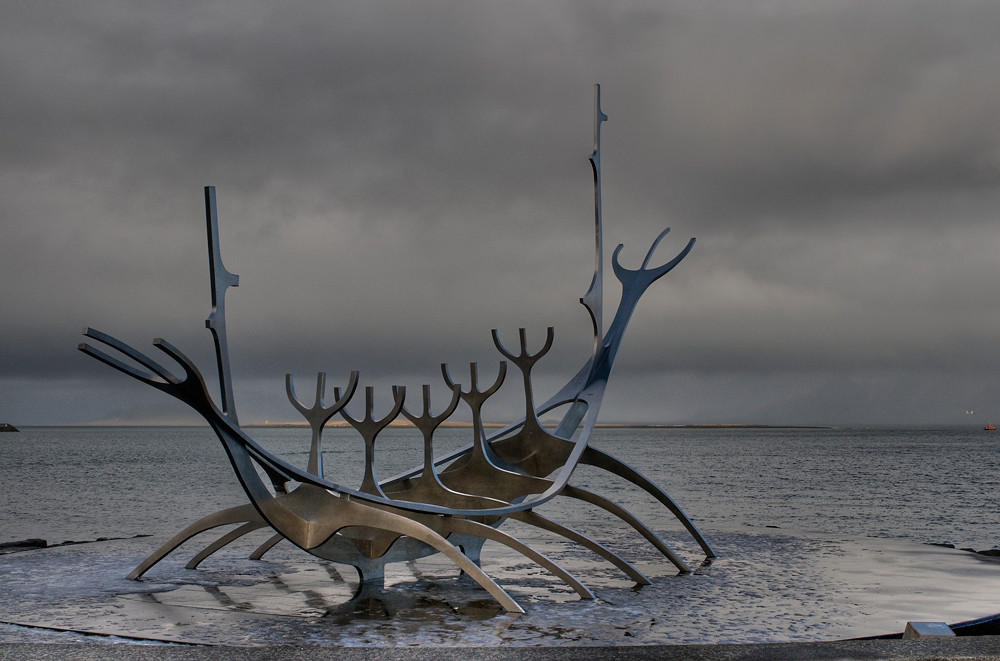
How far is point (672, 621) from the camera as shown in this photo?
862 cm

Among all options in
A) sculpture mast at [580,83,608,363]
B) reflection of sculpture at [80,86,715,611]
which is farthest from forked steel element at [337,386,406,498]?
sculpture mast at [580,83,608,363]

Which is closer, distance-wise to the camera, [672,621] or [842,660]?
[842,660]

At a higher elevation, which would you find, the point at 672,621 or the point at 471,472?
the point at 471,472

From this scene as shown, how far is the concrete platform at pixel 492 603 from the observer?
775cm

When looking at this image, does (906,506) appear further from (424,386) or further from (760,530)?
(424,386)

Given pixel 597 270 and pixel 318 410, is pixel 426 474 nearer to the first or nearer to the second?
pixel 318 410

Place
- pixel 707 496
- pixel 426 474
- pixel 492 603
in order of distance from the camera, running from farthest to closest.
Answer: pixel 707 496 < pixel 426 474 < pixel 492 603

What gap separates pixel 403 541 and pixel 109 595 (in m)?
3.11

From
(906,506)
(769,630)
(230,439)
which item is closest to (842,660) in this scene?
(769,630)

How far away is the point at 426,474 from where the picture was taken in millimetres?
11086

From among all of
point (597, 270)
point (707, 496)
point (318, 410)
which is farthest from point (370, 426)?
point (707, 496)

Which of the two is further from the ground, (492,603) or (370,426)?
(370,426)

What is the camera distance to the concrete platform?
7.75m

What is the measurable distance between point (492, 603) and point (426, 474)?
6.54 ft
